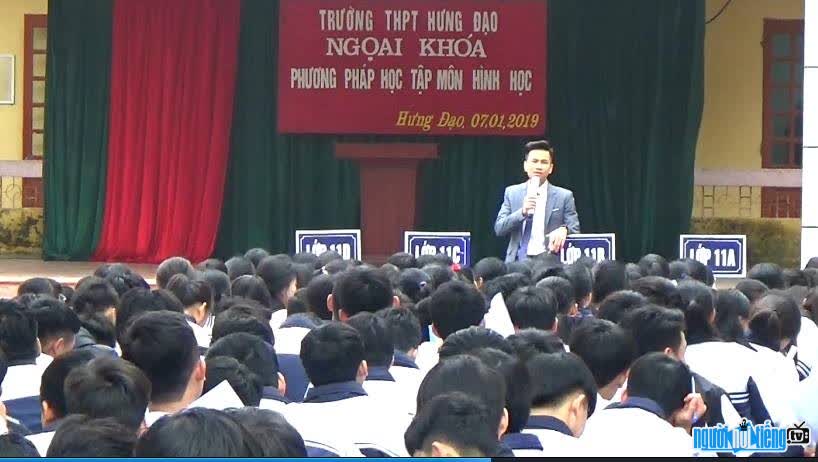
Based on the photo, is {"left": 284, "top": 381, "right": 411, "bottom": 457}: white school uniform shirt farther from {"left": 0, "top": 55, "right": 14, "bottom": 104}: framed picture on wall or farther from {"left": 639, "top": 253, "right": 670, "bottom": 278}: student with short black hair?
{"left": 0, "top": 55, "right": 14, "bottom": 104}: framed picture on wall

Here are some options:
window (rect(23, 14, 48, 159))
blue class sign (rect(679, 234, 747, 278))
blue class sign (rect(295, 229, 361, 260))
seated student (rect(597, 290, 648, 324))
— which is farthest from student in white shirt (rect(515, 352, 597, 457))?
window (rect(23, 14, 48, 159))

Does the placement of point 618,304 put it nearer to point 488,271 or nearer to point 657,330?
point 657,330

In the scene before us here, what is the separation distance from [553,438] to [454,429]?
0.50 m

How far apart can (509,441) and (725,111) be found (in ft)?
33.6

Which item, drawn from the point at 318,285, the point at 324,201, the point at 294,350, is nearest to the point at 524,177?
the point at 324,201

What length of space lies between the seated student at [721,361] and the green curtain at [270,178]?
8.24 meters

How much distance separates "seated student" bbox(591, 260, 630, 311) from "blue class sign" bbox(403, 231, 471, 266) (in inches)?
105

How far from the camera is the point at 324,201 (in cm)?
1255

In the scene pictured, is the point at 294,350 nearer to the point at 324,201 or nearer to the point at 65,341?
the point at 65,341

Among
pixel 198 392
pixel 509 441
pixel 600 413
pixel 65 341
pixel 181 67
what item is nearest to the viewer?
pixel 509 441

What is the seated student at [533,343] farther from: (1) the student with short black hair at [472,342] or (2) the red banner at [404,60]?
(2) the red banner at [404,60]

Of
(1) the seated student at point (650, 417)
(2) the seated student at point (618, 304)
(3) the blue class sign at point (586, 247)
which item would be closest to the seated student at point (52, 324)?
(2) the seated student at point (618, 304)

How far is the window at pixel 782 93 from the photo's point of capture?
12.5m

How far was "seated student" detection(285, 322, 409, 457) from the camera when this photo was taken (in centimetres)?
307
